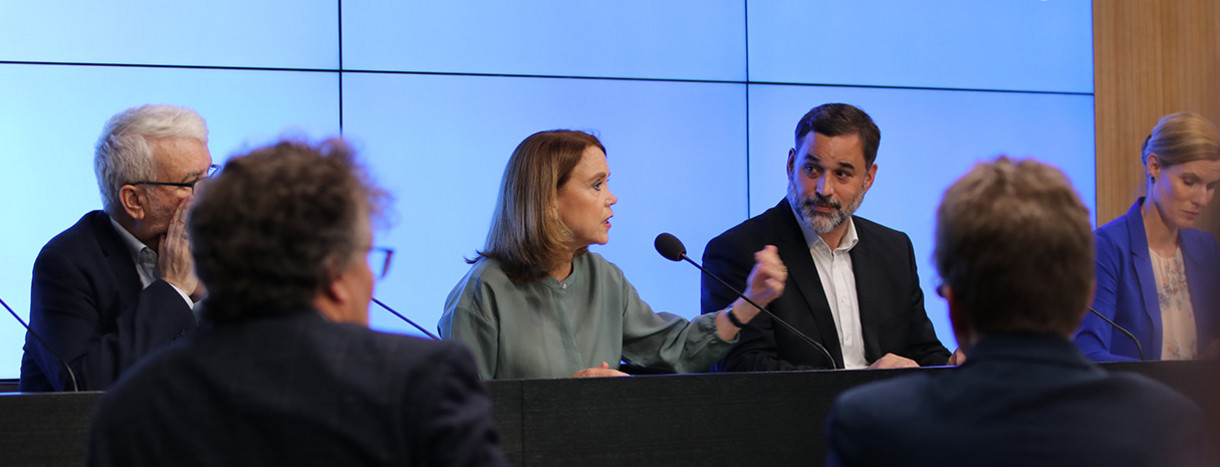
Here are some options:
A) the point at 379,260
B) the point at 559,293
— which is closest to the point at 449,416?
the point at 379,260

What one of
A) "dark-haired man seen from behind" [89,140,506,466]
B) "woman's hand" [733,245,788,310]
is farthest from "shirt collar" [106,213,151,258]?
"dark-haired man seen from behind" [89,140,506,466]

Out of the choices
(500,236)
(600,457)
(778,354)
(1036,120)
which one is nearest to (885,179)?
(1036,120)

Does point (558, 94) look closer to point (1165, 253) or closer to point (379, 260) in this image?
point (1165, 253)

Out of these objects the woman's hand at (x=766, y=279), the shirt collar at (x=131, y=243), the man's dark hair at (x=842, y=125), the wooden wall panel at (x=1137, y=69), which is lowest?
the woman's hand at (x=766, y=279)

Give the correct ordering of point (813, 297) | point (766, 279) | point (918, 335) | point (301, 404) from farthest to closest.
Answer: point (918, 335) < point (813, 297) < point (766, 279) < point (301, 404)

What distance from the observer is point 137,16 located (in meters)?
3.57

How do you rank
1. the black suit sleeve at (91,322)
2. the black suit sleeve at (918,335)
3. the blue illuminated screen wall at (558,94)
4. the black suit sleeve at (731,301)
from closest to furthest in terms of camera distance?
1. the black suit sleeve at (91,322)
2. the black suit sleeve at (731,301)
3. the black suit sleeve at (918,335)
4. the blue illuminated screen wall at (558,94)

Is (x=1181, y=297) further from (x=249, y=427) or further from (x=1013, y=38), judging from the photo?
(x=249, y=427)

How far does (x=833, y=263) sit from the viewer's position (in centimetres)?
287

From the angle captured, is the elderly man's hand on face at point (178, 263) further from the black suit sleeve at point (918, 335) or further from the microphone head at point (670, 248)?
the black suit sleeve at point (918, 335)

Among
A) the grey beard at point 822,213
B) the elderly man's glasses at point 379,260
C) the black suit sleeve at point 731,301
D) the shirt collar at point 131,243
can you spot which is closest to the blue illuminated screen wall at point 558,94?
the grey beard at point 822,213

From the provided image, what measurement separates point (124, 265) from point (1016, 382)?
1.90 m

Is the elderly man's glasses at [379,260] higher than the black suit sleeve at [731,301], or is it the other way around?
the elderly man's glasses at [379,260]

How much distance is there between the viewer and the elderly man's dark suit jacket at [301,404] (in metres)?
0.90
